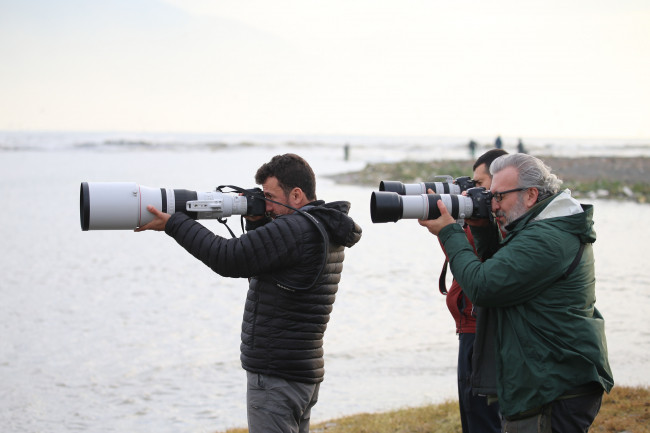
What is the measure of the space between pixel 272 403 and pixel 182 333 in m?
6.15

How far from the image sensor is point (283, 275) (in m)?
3.50

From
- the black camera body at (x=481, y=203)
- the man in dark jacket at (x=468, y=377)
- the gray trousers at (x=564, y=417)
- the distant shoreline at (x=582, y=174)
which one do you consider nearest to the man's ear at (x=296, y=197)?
the black camera body at (x=481, y=203)

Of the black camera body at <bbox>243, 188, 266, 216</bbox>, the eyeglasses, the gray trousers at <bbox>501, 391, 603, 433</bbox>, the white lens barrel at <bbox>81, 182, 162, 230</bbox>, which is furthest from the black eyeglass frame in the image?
the white lens barrel at <bbox>81, 182, 162, 230</bbox>

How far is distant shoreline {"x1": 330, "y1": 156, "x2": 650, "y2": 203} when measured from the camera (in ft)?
88.1

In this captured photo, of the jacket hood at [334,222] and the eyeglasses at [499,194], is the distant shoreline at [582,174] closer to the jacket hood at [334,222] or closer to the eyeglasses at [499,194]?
the jacket hood at [334,222]

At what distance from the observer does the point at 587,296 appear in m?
3.03

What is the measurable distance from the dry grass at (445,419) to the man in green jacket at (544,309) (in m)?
2.59

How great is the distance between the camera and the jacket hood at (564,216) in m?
3.01

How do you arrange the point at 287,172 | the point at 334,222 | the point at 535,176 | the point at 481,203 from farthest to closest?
1. the point at 287,172
2. the point at 334,222
3. the point at 481,203
4. the point at 535,176

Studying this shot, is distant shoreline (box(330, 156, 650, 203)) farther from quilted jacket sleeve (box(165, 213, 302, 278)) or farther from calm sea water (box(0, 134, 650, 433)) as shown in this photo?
quilted jacket sleeve (box(165, 213, 302, 278))

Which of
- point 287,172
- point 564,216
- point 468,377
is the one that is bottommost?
point 468,377

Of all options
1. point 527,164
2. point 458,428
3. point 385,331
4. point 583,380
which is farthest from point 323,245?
point 385,331

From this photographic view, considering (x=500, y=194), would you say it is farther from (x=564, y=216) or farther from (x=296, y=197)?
(x=296, y=197)

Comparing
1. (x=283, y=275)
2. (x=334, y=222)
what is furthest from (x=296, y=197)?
(x=283, y=275)
